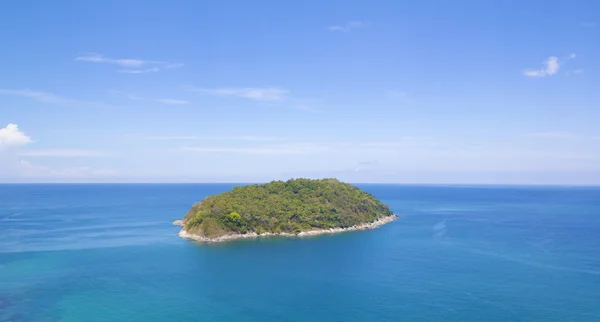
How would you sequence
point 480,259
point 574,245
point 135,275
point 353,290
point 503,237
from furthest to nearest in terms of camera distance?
1. point 503,237
2. point 574,245
3. point 480,259
4. point 135,275
5. point 353,290

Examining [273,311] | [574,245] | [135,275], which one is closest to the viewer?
[273,311]

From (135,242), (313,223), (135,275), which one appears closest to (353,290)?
(135,275)

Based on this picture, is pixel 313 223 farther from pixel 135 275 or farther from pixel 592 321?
pixel 592 321

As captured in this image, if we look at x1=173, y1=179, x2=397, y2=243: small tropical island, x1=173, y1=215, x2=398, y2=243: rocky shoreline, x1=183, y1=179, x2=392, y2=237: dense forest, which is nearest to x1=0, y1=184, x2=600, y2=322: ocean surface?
x1=173, y1=215, x2=398, y2=243: rocky shoreline

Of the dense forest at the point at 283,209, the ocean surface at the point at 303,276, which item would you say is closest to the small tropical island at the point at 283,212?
the dense forest at the point at 283,209

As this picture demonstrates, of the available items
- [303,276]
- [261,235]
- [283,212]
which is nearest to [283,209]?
[283,212]

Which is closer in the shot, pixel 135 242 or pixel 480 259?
pixel 480 259

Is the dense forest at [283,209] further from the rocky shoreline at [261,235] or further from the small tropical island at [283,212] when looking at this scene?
the rocky shoreline at [261,235]
